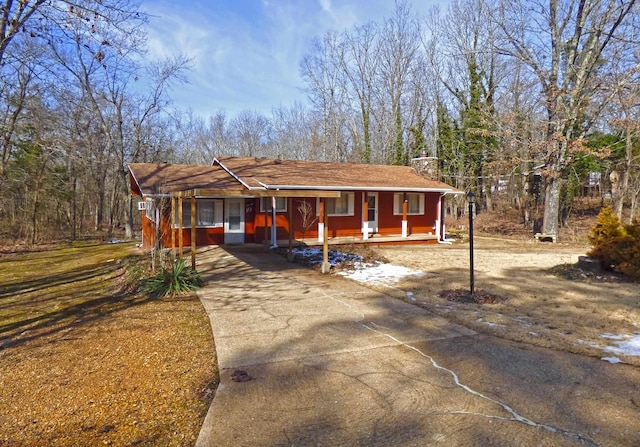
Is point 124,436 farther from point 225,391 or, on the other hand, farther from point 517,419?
point 517,419

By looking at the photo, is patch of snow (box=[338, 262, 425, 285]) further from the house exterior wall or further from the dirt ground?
the house exterior wall

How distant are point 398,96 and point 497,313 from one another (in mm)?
27070

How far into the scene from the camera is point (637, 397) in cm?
354

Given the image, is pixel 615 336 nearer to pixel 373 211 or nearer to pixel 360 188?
pixel 360 188

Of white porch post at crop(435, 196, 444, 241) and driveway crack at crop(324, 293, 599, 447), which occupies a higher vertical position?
white porch post at crop(435, 196, 444, 241)

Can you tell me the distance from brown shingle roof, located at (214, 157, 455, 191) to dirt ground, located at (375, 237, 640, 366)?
396cm

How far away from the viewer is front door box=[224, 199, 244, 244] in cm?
1480

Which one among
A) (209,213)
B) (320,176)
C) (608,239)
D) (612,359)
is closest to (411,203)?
(320,176)

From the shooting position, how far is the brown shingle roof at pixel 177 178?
12.9 meters

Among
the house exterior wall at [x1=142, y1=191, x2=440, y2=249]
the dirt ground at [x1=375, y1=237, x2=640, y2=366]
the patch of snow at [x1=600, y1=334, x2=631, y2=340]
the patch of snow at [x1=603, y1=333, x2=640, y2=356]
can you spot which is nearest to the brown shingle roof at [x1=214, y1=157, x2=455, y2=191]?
the house exterior wall at [x1=142, y1=191, x2=440, y2=249]

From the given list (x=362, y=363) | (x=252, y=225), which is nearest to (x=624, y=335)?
(x=362, y=363)

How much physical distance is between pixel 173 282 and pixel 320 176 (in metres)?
8.67

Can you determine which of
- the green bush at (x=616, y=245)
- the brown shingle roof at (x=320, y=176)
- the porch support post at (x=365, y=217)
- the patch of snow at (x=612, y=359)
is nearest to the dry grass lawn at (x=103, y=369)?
the patch of snow at (x=612, y=359)

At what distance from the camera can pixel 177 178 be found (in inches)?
568
